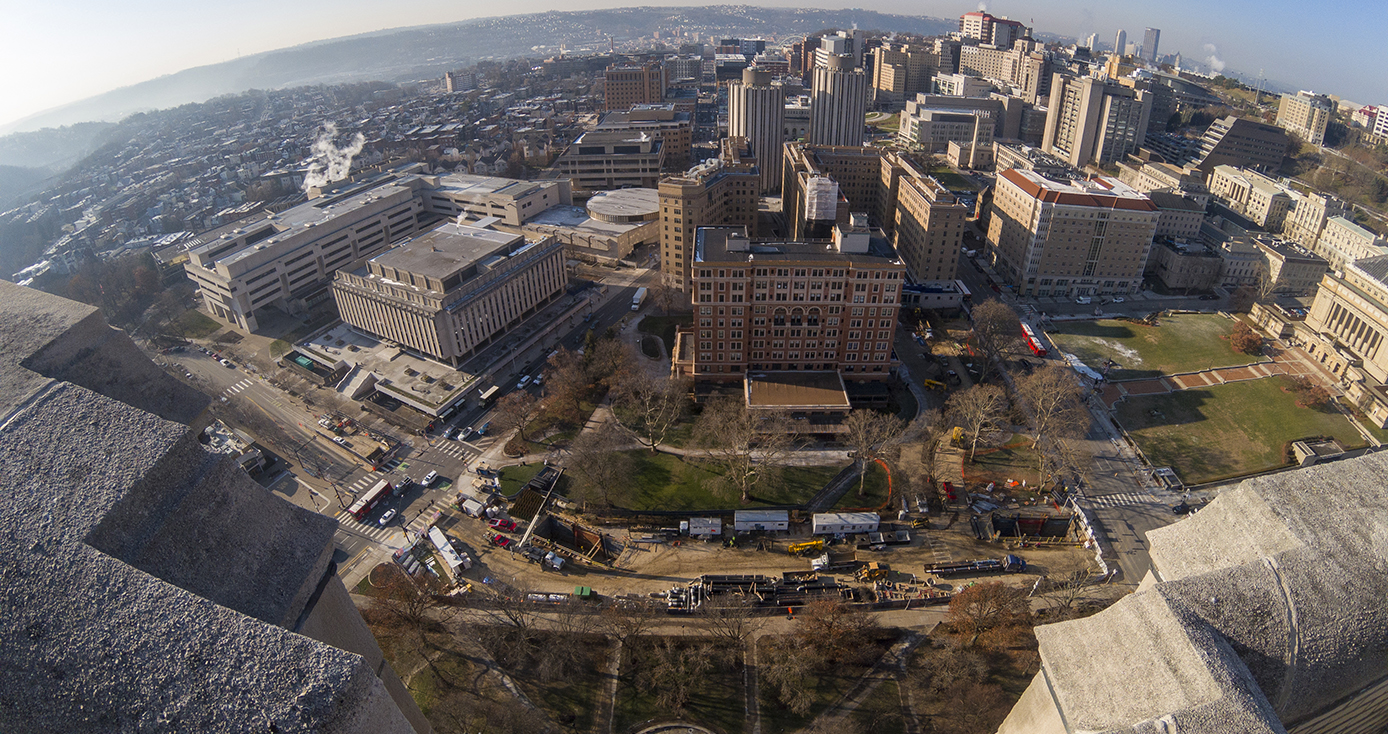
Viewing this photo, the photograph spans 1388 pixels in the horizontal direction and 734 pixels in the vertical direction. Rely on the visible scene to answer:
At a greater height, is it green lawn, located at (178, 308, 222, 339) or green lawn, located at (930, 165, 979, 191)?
green lawn, located at (930, 165, 979, 191)

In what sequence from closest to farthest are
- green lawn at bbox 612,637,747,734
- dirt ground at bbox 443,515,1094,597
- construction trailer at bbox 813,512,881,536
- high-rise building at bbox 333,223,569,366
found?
green lawn at bbox 612,637,747,734, dirt ground at bbox 443,515,1094,597, construction trailer at bbox 813,512,881,536, high-rise building at bbox 333,223,569,366

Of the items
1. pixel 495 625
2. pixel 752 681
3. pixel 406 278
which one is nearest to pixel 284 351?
pixel 406 278

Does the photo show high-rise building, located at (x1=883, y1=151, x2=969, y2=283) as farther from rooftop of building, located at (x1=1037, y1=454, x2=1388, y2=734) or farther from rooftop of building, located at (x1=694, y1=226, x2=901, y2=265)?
rooftop of building, located at (x1=1037, y1=454, x2=1388, y2=734)

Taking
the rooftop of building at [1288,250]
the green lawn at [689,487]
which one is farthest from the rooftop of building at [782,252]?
the rooftop of building at [1288,250]

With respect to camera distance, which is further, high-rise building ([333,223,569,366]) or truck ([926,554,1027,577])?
high-rise building ([333,223,569,366])

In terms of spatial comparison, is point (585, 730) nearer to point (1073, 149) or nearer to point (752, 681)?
point (752, 681)

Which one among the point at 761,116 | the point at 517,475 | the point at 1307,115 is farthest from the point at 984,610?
the point at 1307,115

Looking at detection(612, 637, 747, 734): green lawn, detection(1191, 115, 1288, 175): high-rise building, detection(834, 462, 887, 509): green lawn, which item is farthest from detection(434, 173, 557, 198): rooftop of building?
detection(1191, 115, 1288, 175): high-rise building
